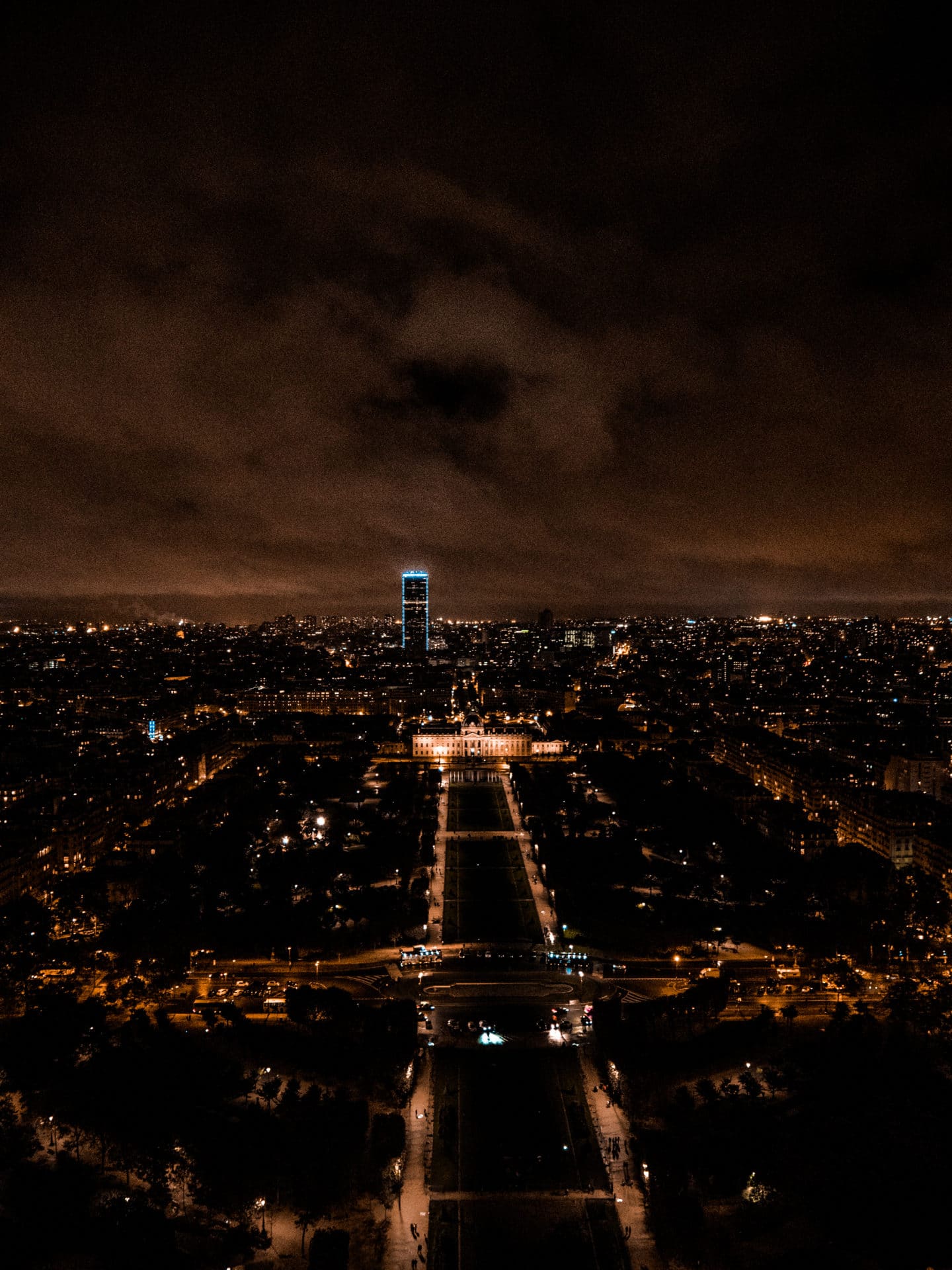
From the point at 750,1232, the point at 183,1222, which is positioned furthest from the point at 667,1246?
the point at 183,1222

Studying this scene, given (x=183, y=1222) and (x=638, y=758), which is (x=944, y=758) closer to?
(x=638, y=758)

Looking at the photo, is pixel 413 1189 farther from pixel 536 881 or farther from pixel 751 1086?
pixel 536 881

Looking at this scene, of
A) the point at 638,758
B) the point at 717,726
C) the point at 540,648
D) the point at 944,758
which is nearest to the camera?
the point at 944,758

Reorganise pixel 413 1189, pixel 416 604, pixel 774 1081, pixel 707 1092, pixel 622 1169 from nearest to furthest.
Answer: pixel 413 1189, pixel 622 1169, pixel 707 1092, pixel 774 1081, pixel 416 604

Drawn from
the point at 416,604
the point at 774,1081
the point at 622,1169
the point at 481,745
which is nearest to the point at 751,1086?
the point at 774,1081

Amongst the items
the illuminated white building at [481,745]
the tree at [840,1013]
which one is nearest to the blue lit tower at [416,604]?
the illuminated white building at [481,745]

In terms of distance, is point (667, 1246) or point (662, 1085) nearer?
point (667, 1246)

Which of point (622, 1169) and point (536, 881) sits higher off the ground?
point (536, 881)

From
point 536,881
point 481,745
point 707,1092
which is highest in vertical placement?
point 481,745

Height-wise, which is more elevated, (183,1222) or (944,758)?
(944,758)

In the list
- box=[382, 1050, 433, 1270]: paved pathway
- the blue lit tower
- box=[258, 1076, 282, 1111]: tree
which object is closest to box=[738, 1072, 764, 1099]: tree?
box=[382, 1050, 433, 1270]: paved pathway

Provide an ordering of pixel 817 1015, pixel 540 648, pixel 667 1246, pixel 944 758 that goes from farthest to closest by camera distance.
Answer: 1. pixel 540 648
2. pixel 944 758
3. pixel 817 1015
4. pixel 667 1246
